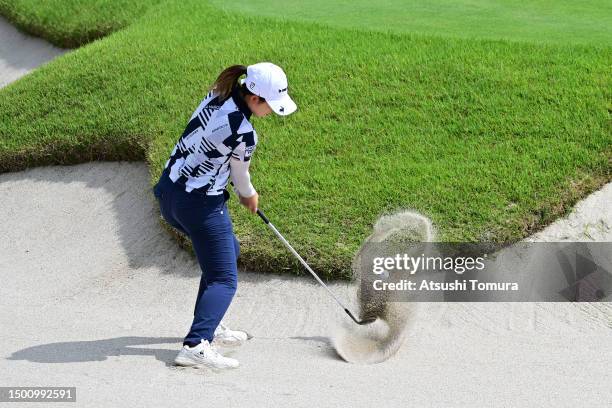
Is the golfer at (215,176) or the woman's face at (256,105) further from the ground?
the woman's face at (256,105)

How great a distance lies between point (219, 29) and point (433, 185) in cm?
455

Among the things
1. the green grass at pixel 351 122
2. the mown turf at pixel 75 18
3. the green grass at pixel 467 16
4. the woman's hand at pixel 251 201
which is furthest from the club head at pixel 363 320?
the mown turf at pixel 75 18

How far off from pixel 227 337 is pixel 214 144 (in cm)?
168

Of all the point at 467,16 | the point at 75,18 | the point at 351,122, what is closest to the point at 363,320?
the point at 351,122

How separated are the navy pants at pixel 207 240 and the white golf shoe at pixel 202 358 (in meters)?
0.06

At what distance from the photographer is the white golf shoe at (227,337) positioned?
7016mm

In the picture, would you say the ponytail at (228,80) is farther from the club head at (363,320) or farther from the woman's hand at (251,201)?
the club head at (363,320)

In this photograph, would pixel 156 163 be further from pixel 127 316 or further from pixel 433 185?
pixel 433 185

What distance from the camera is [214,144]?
239 inches

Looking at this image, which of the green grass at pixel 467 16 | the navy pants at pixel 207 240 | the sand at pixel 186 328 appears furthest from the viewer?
the green grass at pixel 467 16

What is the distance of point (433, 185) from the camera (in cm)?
858

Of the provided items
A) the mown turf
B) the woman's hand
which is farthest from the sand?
the mown turf

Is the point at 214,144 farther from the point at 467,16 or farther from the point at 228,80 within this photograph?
the point at 467,16

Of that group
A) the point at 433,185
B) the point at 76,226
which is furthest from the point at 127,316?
the point at 433,185
